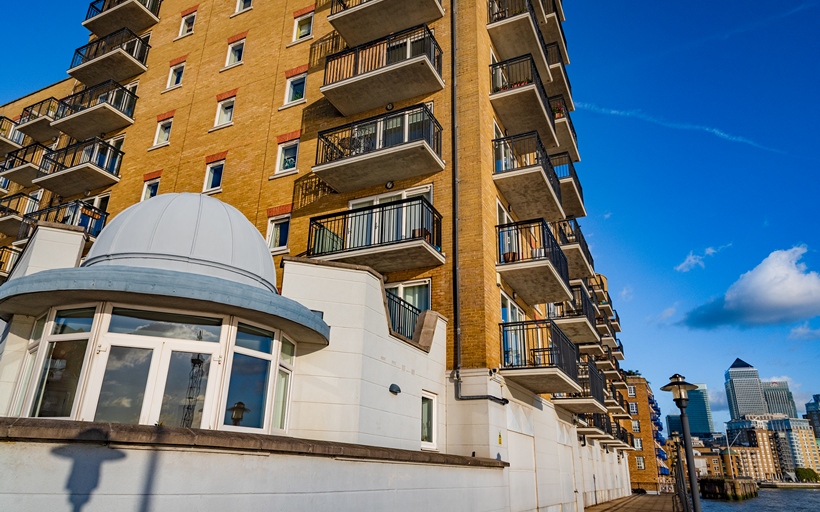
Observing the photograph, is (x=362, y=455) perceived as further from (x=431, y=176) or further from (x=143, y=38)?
(x=143, y=38)

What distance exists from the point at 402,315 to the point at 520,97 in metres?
9.07

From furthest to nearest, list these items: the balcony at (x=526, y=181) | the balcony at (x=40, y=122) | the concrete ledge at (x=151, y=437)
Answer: the balcony at (x=40, y=122) → the balcony at (x=526, y=181) → the concrete ledge at (x=151, y=437)

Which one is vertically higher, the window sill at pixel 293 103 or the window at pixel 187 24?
the window at pixel 187 24

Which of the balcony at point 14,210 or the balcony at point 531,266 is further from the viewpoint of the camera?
the balcony at point 14,210

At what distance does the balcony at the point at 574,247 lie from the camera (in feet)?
80.5

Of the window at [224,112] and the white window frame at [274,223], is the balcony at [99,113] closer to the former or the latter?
the window at [224,112]

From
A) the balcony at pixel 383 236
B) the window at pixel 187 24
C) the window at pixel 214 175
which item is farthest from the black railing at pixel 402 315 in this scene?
the window at pixel 187 24

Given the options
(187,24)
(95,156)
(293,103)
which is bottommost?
(95,156)

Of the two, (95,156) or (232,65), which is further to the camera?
(95,156)

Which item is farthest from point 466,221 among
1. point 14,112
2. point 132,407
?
point 14,112

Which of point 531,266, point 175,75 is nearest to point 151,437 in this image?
point 531,266

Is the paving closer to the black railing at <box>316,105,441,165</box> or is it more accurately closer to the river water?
the river water

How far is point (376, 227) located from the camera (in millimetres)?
16469

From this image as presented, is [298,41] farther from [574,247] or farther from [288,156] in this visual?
[574,247]
